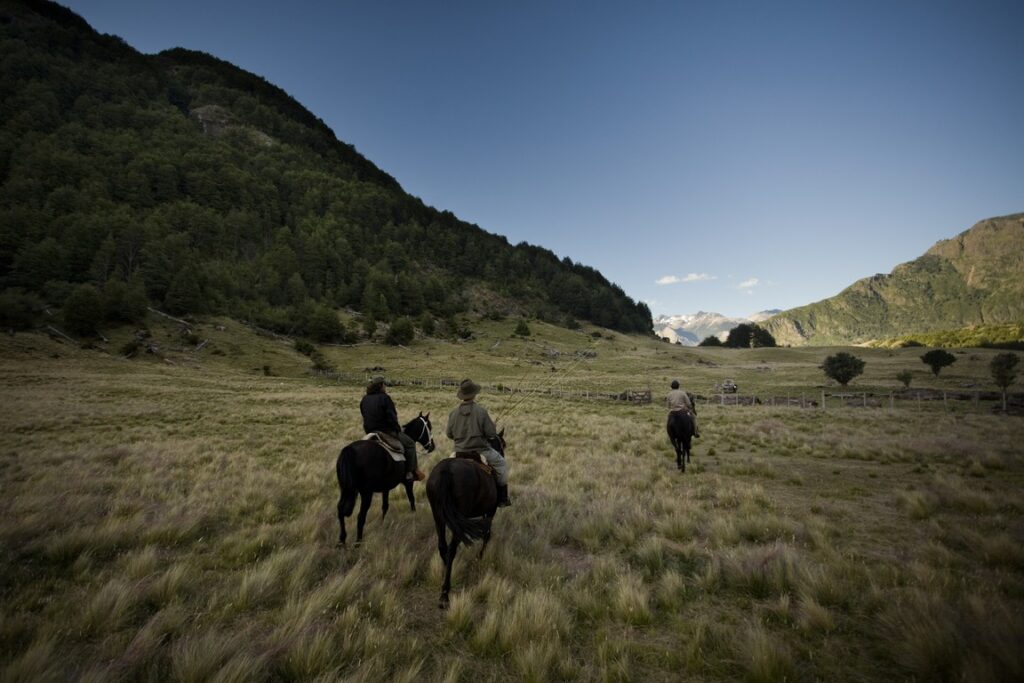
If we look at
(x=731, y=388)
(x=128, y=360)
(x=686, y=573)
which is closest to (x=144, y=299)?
(x=128, y=360)

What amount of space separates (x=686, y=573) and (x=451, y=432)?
4220 millimetres

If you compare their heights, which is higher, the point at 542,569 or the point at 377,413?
the point at 377,413

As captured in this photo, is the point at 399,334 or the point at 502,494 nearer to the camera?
the point at 502,494

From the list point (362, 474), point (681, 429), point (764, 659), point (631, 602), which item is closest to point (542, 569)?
point (631, 602)

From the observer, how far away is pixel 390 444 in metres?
7.50

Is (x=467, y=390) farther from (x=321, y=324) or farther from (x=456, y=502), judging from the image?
(x=321, y=324)

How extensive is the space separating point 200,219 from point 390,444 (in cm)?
13055

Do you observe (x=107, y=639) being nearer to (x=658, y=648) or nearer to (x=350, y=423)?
(x=658, y=648)

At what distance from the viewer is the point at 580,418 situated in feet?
81.2

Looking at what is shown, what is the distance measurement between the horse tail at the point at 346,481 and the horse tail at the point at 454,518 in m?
2.14

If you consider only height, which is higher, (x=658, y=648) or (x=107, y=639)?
(x=107, y=639)

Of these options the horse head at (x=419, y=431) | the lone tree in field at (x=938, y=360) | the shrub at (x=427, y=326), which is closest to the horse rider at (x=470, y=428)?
the horse head at (x=419, y=431)

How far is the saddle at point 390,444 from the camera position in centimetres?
729

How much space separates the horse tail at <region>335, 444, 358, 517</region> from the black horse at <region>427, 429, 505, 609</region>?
1982 mm
